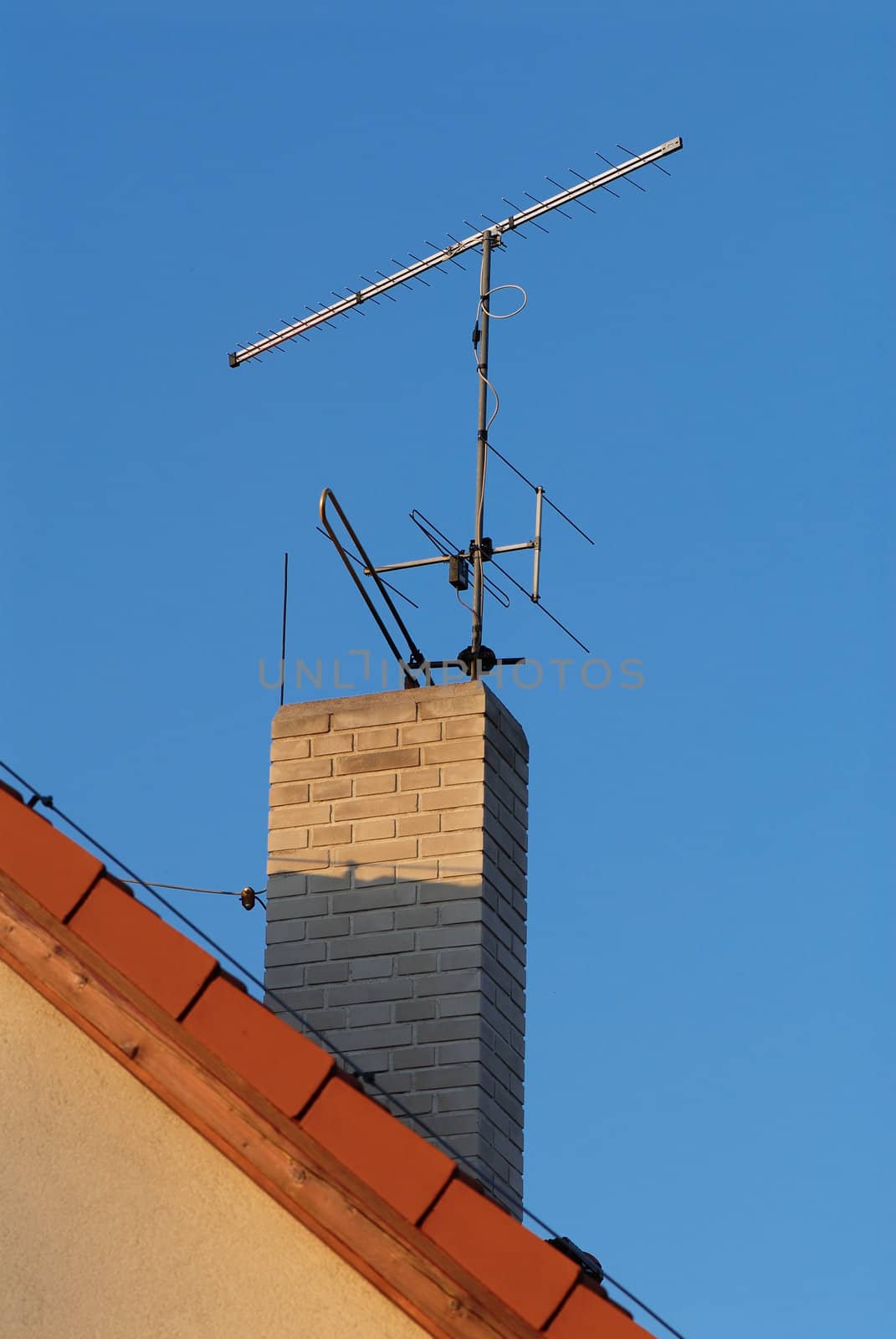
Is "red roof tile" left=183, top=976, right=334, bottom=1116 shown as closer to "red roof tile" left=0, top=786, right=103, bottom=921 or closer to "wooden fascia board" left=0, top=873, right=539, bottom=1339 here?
"wooden fascia board" left=0, top=873, right=539, bottom=1339

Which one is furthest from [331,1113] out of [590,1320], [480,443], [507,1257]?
[480,443]

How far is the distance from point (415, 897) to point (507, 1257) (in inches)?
134

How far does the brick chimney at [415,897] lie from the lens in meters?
8.52

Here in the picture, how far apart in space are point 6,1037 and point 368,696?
364cm

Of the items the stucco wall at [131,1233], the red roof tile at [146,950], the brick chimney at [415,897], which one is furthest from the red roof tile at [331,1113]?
the brick chimney at [415,897]

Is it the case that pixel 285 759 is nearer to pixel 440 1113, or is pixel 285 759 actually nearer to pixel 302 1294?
pixel 440 1113

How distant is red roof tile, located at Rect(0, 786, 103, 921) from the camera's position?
5879mm

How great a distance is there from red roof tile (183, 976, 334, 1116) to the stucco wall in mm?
264

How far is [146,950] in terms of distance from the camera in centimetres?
580

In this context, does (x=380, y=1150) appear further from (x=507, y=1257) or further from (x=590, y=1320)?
(x=590, y=1320)

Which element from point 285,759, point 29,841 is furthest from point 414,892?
point 29,841

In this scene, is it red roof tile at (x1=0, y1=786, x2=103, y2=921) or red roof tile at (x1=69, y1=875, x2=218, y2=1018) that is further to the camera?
red roof tile at (x1=0, y1=786, x2=103, y2=921)

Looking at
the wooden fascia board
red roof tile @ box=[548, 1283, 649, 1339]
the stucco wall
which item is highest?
red roof tile @ box=[548, 1283, 649, 1339]

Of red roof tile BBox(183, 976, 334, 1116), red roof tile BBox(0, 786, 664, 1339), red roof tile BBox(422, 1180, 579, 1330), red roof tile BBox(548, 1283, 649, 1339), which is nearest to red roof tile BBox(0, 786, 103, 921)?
red roof tile BBox(0, 786, 664, 1339)
